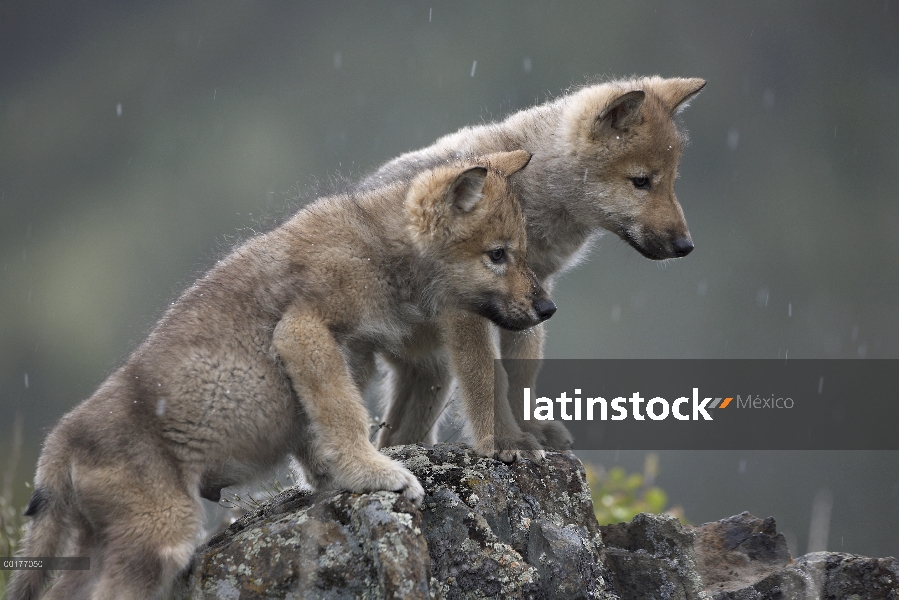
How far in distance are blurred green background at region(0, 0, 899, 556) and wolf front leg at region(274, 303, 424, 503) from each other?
20.4 metres

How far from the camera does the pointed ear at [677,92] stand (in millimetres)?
6406

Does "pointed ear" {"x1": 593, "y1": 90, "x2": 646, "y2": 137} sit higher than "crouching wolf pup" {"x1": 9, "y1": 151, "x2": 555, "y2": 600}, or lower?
higher

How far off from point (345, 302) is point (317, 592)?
1409 millimetres

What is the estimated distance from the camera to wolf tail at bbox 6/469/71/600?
4.46 metres

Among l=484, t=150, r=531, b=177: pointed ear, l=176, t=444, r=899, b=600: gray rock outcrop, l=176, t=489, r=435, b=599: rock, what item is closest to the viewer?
l=176, t=489, r=435, b=599: rock

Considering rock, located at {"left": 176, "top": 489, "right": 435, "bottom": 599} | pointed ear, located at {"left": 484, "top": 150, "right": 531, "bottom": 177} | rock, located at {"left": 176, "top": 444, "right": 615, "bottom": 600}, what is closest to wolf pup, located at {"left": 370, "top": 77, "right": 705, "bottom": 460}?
pointed ear, located at {"left": 484, "top": 150, "right": 531, "bottom": 177}

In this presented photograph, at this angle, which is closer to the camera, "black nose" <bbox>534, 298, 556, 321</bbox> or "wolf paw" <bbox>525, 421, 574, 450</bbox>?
"black nose" <bbox>534, 298, 556, 321</bbox>

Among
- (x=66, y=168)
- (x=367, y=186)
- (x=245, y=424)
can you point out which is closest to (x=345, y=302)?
(x=245, y=424)

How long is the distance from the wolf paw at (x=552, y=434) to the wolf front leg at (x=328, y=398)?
137 cm

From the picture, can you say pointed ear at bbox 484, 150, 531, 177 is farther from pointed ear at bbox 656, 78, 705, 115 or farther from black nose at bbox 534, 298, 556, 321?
pointed ear at bbox 656, 78, 705, 115

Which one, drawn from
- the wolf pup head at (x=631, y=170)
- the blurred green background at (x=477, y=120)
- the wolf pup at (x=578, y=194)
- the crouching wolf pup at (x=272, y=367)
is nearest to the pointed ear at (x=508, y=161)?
the crouching wolf pup at (x=272, y=367)

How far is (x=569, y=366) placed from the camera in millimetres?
7785

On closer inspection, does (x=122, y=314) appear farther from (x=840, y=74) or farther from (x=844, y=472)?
(x=840, y=74)

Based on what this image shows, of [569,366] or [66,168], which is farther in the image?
[66,168]
